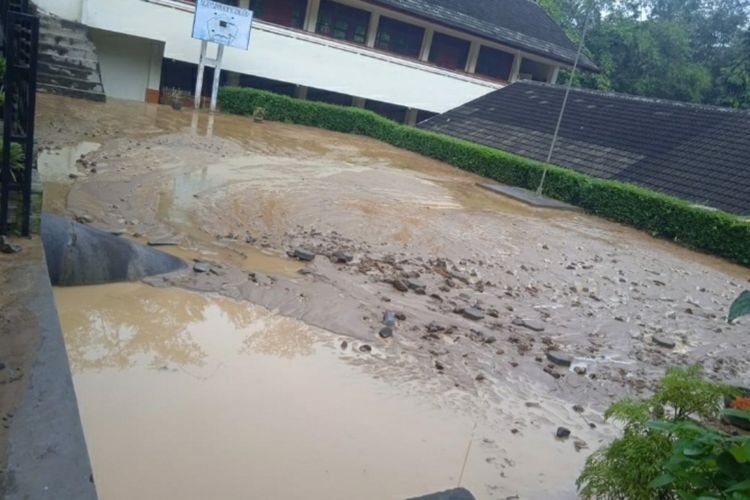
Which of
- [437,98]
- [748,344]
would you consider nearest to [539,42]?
[437,98]

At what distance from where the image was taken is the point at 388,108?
29500 mm

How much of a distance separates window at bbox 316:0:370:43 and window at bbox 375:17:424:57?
3.17ft

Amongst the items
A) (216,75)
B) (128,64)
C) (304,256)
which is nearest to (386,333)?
(304,256)

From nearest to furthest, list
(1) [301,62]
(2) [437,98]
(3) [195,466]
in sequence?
(3) [195,466], (1) [301,62], (2) [437,98]

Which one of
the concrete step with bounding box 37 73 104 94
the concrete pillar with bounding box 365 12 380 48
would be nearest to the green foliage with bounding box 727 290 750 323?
the concrete step with bounding box 37 73 104 94

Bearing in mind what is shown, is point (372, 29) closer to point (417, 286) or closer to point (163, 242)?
point (163, 242)

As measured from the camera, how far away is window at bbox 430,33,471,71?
96.5 ft

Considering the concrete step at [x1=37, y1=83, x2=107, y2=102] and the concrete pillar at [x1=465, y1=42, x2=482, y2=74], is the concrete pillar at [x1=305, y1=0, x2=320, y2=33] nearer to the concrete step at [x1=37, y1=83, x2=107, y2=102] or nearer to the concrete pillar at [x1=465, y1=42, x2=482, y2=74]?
the concrete pillar at [x1=465, y1=42, x2=482, y2=74]

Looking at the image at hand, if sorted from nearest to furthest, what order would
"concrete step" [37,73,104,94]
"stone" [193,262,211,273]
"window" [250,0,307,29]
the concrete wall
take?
"stone" [193,262,211,273] < "concrete step" [37,73,104,94] < the concrete wall < "window" [250,0,307,29]

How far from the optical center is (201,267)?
23.3 ft

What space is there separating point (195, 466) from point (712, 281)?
10909 mm

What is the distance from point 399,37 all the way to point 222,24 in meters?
9.51

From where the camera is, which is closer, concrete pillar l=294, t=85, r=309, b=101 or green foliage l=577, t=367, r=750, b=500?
green foliage l=577, t=367, r=750, b=500

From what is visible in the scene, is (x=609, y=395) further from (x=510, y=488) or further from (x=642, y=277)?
(x=642, y=277)
